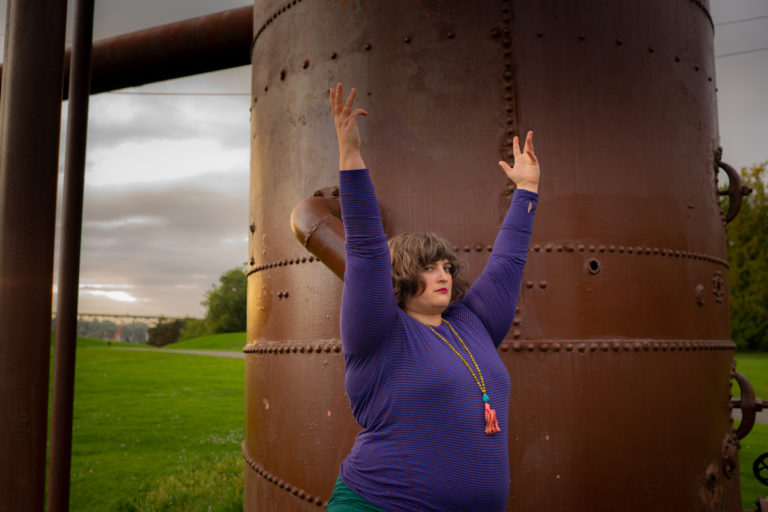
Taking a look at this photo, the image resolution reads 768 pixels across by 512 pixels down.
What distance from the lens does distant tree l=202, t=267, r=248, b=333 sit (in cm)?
6775

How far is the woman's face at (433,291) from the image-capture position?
5.91 ft

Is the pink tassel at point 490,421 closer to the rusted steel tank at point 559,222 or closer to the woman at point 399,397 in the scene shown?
the woman at point 399,397

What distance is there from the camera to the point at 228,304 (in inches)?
2729

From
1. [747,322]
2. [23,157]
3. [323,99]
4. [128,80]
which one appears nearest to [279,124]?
[323,99]

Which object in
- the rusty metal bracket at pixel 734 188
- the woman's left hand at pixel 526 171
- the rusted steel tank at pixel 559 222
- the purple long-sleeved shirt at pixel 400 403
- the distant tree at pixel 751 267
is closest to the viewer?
the purple long-sleeved shirt at pixel 400 403

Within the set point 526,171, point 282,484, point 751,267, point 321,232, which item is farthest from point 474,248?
point 751,267

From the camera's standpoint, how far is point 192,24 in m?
5.89

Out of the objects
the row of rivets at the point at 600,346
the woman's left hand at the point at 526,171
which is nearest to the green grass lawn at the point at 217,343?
the row of rivets at the point at 600,346

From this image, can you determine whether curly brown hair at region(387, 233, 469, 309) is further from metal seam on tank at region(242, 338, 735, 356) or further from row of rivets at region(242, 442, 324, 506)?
row of rivets at region(242, 442, 324, 506)

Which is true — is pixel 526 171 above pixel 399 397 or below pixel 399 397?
Answer: above

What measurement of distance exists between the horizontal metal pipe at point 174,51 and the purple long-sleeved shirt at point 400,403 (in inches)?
186

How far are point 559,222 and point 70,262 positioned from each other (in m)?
3.41

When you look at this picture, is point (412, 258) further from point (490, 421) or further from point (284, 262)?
point (284, 262)

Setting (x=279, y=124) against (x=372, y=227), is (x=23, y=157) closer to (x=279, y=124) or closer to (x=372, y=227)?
(x=279, y=124)
